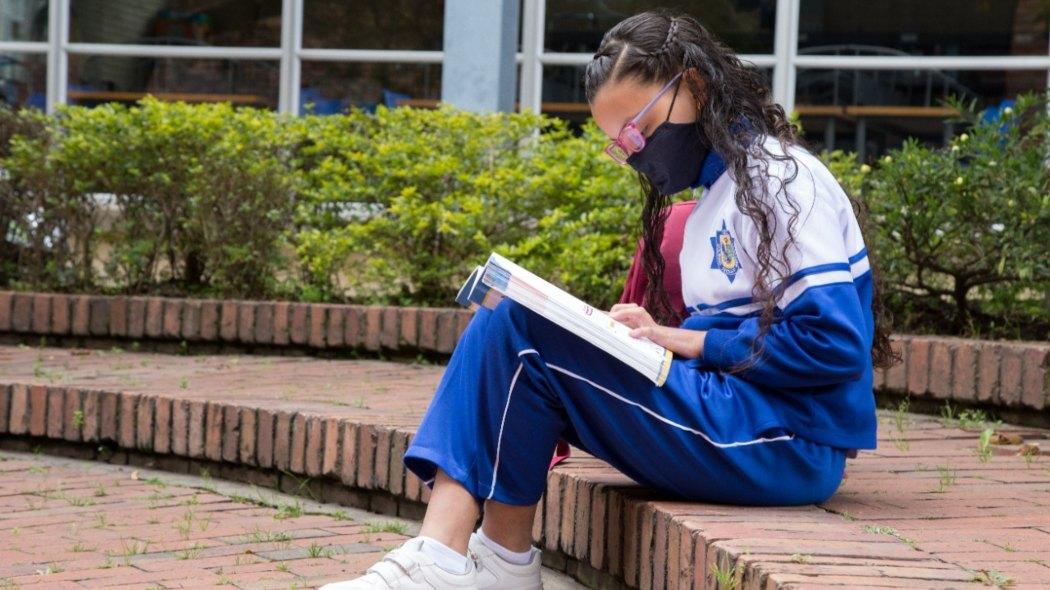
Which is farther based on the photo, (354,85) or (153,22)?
(153,22)

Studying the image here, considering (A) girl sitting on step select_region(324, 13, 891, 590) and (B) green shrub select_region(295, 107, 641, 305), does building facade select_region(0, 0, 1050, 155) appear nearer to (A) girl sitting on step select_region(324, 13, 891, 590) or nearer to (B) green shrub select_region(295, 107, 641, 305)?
(B) green shrub select_region(295, 107, 641, 305)

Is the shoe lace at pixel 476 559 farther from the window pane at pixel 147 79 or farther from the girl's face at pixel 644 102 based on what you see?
the window pane at pixel 147 79

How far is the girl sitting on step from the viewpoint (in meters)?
2.56

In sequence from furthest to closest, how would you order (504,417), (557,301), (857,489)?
1. (857,489)
2. (504,417)
3. (557,301)

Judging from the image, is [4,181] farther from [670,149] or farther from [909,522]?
[909,522]

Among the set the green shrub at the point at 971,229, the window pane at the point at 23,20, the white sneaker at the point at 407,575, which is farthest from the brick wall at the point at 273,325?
the window pane at the point at 23,20

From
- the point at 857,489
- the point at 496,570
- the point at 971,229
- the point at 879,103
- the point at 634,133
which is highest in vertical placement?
the point at 879,103

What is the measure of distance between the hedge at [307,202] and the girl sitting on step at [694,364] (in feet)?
7.82

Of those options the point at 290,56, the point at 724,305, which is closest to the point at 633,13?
the point at 290,56

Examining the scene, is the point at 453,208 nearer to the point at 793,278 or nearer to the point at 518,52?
the point at 518,52

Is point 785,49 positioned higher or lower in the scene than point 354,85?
higher

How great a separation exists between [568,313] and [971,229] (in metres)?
2.57

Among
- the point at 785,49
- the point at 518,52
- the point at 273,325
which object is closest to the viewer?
the point at 273,325

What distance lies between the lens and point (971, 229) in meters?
4.66
